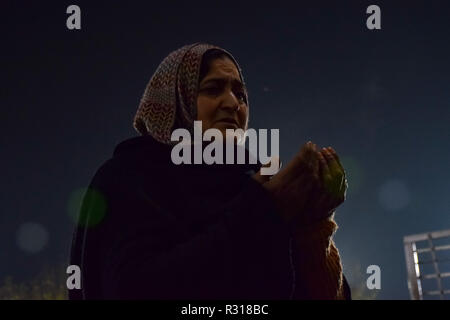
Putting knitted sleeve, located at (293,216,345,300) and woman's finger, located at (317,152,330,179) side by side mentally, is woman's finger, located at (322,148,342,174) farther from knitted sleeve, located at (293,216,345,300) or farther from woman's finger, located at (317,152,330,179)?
knitted sleeve, located at (293,216,345,300)

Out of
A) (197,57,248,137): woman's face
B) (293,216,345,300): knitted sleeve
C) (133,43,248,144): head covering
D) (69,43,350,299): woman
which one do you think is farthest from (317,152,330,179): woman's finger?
(133,43,248,144): head covering

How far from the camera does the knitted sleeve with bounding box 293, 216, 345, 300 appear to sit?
1220 mm

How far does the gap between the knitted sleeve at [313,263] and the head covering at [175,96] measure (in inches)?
21.5

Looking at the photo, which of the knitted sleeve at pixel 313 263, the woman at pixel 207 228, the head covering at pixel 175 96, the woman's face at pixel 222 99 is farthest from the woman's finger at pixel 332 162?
the head covering at pixel 175 96

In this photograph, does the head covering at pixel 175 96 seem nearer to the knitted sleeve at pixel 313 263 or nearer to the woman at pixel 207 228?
the woman at pixel 207 228

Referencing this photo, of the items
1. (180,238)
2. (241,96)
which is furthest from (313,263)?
(241,96)

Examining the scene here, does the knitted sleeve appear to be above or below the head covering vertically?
below

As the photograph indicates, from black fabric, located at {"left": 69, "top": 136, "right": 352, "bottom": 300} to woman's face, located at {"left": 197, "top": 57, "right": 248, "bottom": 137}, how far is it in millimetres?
229

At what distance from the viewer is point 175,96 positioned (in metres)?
1.62

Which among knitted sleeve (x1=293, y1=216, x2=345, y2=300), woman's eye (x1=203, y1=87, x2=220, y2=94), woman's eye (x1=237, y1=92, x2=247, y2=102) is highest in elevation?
woman's eye (x1=237, y1=92, x2=247, y2=102)
